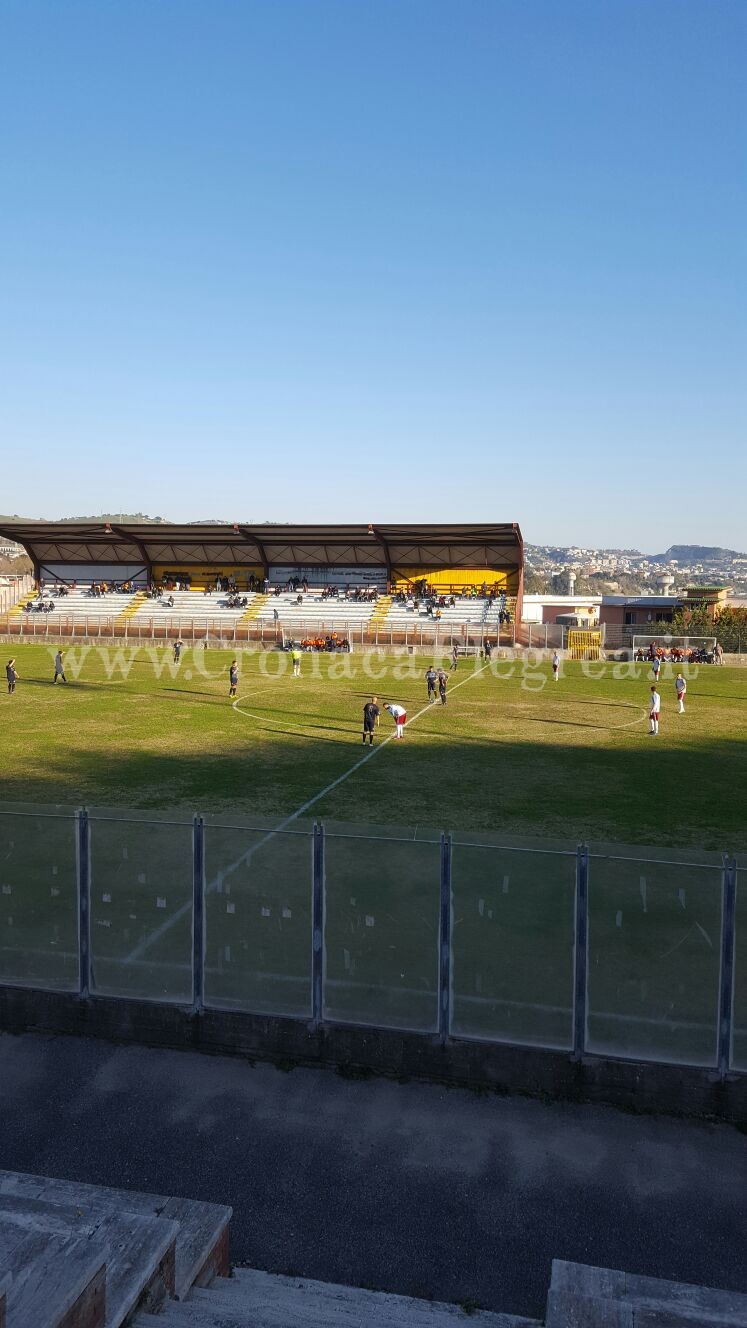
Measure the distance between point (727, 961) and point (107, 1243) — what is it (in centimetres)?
532

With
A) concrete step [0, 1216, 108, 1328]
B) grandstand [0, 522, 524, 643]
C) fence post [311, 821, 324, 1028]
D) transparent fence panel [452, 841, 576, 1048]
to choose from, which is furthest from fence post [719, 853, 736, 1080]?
grandstand [0, 522, 524, 643]

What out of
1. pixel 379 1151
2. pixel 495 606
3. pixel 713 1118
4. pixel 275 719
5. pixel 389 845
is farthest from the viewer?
pixel 495 606

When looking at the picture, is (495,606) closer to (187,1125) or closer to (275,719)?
(275,719)

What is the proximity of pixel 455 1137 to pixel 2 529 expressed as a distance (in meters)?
70.9

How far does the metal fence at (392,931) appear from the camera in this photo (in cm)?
768

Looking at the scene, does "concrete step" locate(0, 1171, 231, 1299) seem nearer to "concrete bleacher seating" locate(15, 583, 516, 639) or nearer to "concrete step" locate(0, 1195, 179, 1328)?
"concrete step" locate(0, 1195, 179, 1328)

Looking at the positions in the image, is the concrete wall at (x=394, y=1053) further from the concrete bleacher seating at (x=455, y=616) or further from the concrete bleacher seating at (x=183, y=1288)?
the concrete bleacher seating at (x=455, y=616)

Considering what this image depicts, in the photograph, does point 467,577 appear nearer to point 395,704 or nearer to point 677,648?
point 677,648

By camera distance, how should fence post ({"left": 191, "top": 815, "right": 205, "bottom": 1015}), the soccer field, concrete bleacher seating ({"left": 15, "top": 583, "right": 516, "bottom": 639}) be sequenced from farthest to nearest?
concrete bleacher seating ({"left": 15, "top": 583, "right": 516, "bottom": 639})
the soccer field
fence post ({"left": 191, "top": 815, "right": 205, "bottom": 1015})

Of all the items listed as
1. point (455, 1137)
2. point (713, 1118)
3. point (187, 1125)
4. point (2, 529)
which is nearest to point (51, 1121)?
point (187, 1125)

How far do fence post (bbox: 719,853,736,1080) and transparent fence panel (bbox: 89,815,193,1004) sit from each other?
4696 millimetres

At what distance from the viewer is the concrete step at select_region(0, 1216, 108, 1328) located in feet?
11.8

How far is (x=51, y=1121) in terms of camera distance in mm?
7266

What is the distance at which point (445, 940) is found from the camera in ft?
26.3
